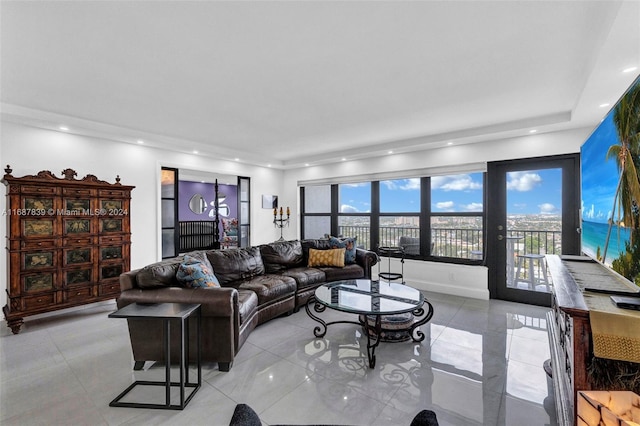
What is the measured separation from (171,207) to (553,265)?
5.32 meters

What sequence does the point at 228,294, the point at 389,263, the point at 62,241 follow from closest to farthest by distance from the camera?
the point at 228,294
the point at 62,241
the point at 389,263

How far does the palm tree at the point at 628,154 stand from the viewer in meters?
1.61

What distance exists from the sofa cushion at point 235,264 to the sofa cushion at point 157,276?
0.84 meters

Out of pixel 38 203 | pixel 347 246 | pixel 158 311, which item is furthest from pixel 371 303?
pixel 38 203

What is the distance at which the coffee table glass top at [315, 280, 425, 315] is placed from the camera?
103 inches

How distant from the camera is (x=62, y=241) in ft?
11.8

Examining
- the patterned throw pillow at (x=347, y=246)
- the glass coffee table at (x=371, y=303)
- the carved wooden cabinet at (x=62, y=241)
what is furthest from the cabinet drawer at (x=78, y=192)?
the patterned throw pillow at (x=347, y=246)

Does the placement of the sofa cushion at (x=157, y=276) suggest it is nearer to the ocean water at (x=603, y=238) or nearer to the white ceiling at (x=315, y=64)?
the white ceiling at (x=315, y=64)

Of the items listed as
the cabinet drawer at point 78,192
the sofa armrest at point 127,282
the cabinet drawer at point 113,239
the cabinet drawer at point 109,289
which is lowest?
the cabinet drawer at point 109,289

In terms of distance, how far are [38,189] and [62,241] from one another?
68cm

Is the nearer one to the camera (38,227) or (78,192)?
(38,227)

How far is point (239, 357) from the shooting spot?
2.64 metres

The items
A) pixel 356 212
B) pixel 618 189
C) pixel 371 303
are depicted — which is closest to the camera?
pixel 618 189

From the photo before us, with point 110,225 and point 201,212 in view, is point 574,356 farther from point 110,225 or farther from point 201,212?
point 201,212
